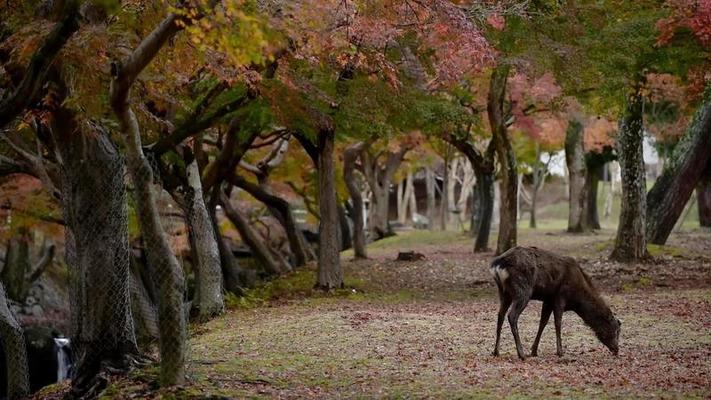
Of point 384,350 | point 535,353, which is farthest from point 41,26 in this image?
point 535,353

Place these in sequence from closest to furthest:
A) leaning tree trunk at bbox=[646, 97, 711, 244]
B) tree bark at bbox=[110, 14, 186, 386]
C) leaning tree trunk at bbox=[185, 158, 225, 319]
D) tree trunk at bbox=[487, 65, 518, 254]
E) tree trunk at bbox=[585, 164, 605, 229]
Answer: tree bark at bbox=[110, 14, 186, 386]
leaning tree trunk at bbox=[185, 158, 225, 319]
leaning tree trunk at bbox=[646, 97, 711, 244]
tree trunk at bbox=[487, 65, 518, 254]
tree trunk at bbox=[585, 164, 605, 229]

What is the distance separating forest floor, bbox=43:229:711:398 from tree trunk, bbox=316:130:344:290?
19.2 inches

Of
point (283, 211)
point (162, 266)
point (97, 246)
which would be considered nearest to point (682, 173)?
point (283, 211)

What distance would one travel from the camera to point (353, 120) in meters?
18.7

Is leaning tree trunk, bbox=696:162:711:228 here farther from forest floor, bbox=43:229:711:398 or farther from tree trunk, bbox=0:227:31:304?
tree trunk, bbox=0:227:31:304

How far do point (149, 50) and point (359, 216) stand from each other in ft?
71.7

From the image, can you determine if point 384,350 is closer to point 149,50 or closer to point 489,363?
point 489,363

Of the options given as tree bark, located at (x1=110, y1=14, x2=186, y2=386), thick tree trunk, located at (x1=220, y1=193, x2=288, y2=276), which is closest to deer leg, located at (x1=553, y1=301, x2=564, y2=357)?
tree bark, located at (x1=110, y1=14, x2=186, y2=386)

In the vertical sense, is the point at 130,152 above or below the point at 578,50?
below

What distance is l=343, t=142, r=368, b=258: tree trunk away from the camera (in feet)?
96.1

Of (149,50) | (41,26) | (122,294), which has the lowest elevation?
(122,294)

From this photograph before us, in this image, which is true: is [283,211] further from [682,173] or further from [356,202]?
[682,173]

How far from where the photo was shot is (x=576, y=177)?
37.2m

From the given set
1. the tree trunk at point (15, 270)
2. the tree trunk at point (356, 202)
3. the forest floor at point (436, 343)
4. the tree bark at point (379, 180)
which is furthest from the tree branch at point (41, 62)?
the tree bark at point (379, 180)
